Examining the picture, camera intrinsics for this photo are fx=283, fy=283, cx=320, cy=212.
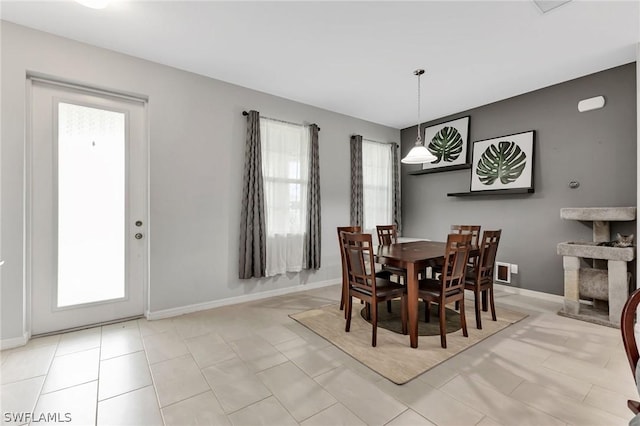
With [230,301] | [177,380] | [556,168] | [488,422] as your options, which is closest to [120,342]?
[177,380]

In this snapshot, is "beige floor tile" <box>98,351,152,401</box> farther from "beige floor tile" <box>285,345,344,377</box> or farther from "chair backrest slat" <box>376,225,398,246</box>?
"chair backrest slat" <box>376,225,398,246</box>

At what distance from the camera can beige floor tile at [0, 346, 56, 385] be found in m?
2.01

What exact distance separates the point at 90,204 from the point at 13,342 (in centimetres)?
131

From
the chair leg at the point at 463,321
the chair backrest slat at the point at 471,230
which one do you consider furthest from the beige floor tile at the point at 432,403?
the chair backrest slat at the point at 471,230

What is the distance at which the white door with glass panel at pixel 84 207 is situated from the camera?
2646 mm

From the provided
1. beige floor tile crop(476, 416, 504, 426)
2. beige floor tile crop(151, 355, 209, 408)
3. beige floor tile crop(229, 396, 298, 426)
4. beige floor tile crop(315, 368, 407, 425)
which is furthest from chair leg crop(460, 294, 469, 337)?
beige floor tile crop(151, 355, 209, 408)

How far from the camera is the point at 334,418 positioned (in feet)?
5.24

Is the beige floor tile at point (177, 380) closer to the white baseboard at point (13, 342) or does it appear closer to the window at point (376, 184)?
the white baseboard at point (13, 342)

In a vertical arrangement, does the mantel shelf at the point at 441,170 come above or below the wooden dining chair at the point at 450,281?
above

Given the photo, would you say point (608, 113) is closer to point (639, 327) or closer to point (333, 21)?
point (639, 327)

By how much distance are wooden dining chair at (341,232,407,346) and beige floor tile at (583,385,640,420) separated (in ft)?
4.17

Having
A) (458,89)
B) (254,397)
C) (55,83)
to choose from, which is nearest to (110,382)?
(254,397)

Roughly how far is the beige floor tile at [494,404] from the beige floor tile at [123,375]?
192 cm

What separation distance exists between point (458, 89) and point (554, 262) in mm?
2611
